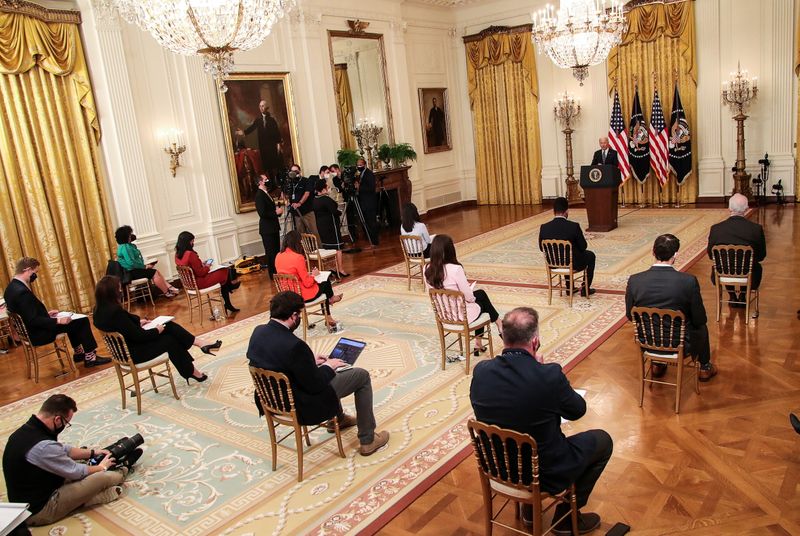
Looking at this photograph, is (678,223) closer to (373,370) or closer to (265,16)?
(373,370)

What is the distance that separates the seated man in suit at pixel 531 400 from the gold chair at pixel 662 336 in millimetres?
1772

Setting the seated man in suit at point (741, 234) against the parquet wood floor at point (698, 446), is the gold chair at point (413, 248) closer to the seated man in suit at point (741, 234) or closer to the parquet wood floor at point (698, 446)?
the parquet wood floor at point (698, 446)

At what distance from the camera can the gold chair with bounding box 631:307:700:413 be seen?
4652 millimetres

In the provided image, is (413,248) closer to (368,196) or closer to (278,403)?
(368,196)

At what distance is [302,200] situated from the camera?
11.8m

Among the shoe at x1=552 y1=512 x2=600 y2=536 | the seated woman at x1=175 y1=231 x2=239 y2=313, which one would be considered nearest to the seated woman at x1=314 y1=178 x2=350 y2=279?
the seated woman at x1=175 y1=231 x2=239 y2=313

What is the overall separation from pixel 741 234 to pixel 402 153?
925 cm

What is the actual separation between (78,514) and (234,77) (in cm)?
893

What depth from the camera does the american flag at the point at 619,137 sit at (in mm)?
14070

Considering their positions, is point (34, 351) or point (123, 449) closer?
point (123, 449)

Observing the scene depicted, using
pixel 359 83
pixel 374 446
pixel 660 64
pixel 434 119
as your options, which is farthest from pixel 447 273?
pixel 434 119

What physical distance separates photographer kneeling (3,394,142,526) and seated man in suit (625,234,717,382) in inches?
162

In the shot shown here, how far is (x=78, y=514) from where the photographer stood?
4.32 metres

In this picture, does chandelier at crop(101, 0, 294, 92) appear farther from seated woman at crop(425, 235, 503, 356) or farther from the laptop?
the laptop
